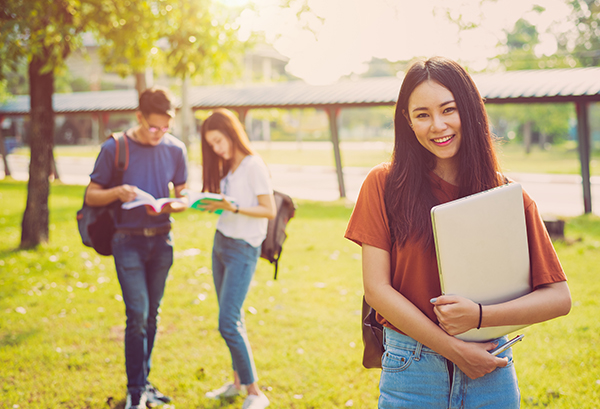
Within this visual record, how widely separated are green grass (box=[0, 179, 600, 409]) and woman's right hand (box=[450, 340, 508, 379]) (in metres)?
2.20

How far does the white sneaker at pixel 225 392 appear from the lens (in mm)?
3621

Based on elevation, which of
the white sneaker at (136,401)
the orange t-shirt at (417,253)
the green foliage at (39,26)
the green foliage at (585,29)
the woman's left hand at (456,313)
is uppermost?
the green foliage at (585,29)

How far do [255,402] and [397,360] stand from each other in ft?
6.58

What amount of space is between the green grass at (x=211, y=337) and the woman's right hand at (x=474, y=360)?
2.20 meters

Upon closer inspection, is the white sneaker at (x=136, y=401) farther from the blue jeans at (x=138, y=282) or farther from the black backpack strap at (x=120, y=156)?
the black backpack strap at (x=120, y=156)

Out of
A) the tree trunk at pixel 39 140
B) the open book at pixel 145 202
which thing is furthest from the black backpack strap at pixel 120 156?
the tree trunk at pixel 39 140

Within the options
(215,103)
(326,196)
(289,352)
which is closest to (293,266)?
(289,352)

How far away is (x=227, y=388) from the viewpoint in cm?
367

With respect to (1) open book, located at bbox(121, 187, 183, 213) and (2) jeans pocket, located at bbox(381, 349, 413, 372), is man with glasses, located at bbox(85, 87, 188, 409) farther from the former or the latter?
(2) jeans pocket, located at bbox(381, 349, 413, 372)

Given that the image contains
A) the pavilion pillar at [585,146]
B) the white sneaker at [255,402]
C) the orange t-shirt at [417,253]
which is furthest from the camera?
the pavilion pillar at [585,146]

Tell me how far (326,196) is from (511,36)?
116 feet

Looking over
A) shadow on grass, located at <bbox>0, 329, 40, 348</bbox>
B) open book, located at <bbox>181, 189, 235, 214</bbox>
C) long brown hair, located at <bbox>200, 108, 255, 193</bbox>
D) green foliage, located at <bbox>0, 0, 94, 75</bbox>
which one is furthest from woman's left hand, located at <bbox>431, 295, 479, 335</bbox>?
green foliage, located at <bbox>0, 0, 94, 75</bbox>

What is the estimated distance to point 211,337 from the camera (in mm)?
4820

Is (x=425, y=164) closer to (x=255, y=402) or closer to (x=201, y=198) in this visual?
(x=201, y=198)
